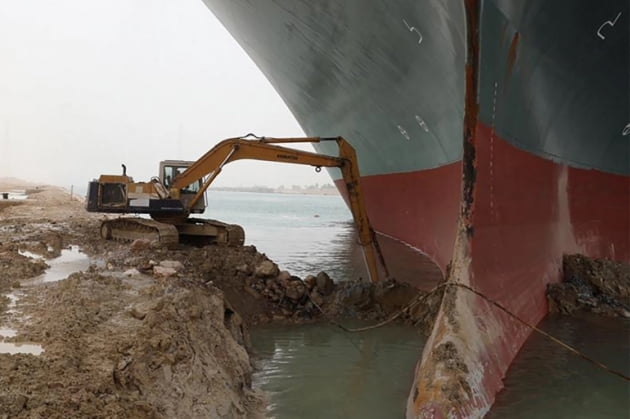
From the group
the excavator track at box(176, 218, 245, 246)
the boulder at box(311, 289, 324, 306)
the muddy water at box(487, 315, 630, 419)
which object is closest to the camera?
the muddy water at box(487, 315, 630, 419)

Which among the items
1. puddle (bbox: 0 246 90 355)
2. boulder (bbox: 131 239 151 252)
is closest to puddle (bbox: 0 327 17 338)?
puddle (bbox: 0 246 90 355)

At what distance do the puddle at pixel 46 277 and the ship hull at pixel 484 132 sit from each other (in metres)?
2.75

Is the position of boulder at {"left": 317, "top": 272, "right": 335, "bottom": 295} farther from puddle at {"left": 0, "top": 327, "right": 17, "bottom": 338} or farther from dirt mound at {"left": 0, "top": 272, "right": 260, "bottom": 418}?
puddle at {"left": 0, "top": 327, "right": 17, "bottom": 338}

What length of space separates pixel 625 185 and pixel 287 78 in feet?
29.4

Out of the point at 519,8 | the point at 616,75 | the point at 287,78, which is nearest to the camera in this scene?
the point at 519,8

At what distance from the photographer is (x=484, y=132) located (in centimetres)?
538

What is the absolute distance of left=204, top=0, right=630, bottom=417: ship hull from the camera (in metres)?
4.75

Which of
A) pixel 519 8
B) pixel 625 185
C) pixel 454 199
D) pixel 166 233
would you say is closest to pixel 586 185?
pixel 625 185

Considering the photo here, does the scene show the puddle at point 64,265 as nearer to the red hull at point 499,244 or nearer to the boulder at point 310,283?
the boulder at point 310,283

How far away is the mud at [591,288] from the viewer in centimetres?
704

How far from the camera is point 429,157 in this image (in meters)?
9.65

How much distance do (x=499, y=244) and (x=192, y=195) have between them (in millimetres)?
6242

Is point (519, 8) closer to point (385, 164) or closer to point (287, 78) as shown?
point (385, 164)

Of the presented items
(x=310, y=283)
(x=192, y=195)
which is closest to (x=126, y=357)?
(x=310, y=283)
